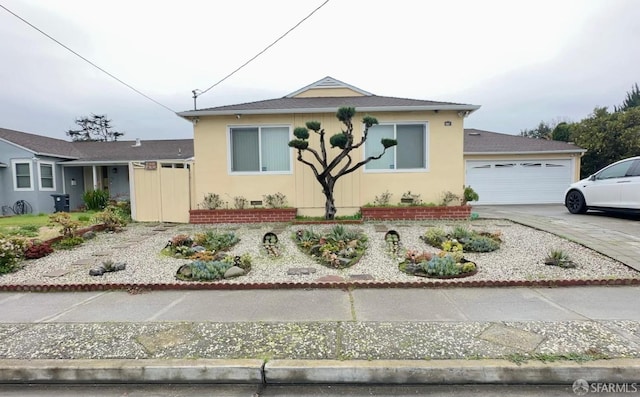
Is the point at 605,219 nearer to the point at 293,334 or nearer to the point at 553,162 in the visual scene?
the point at 553,162

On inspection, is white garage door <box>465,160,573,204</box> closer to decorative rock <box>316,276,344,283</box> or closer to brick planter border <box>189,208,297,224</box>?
brick planter border <box>189,208,297,224</box>

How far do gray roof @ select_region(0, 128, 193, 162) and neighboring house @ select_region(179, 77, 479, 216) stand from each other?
824 centimetres

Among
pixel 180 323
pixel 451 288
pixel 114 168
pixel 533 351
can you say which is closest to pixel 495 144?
pixel 451 288

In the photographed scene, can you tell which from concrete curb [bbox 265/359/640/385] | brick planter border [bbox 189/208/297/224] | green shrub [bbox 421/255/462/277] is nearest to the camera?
concrete curb [bbox 265/359/640/385]

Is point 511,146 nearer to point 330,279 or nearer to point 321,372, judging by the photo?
point 330,279

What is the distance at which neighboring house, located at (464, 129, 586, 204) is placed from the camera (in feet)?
45.9

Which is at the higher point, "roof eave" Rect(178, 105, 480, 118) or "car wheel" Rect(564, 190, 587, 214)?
"roof eave" Rect(178, 105, 480, 118)

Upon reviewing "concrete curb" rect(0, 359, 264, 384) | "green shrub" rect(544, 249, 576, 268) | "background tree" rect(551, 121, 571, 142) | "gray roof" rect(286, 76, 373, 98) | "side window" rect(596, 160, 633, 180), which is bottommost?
"concrete curb" rect(0, 359, 264, 384)

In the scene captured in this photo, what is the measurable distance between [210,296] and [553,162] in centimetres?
1517

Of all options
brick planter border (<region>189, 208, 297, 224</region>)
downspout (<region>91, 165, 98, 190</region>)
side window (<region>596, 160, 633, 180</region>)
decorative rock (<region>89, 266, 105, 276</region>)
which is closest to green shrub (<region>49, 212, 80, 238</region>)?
decorative rock (<region>89, 266, 105, 276</region>)

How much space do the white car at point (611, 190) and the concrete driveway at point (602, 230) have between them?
344 millimetres

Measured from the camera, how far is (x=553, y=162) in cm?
1402

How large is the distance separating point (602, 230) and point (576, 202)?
3.03m

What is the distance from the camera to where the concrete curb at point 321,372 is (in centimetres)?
258
